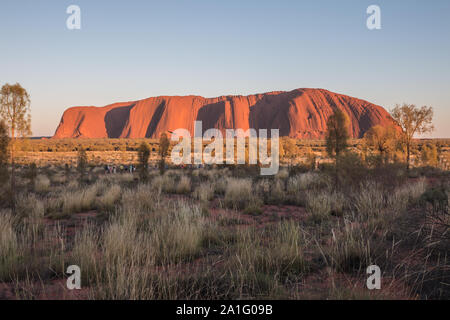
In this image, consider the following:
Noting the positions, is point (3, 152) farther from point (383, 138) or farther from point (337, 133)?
point (383, 138)

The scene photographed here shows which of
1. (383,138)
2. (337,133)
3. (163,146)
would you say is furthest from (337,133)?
(163,146)

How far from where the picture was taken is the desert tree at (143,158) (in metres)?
13.2

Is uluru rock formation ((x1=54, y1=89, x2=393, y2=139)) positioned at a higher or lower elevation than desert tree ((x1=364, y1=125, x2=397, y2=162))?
higher

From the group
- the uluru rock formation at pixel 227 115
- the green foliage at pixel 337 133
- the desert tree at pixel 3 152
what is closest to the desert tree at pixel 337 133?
the green foliage at pixel 337 133

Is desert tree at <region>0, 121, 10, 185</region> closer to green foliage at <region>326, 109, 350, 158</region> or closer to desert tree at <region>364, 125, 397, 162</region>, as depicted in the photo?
green foliage at <region>326, 109, 350, 158</region>

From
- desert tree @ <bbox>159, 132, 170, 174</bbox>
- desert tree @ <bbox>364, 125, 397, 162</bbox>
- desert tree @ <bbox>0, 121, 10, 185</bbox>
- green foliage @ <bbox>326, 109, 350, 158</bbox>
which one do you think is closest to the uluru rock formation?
desert tree @ <bbox>364, 125, 397, 162</bbox>

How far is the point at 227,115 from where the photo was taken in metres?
114

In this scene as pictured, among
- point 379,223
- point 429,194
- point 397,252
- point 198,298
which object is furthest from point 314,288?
point 429,194

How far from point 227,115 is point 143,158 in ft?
338

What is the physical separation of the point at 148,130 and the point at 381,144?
117 m

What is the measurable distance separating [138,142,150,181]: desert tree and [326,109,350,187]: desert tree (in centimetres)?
888

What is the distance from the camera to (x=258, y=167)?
62.7 feet

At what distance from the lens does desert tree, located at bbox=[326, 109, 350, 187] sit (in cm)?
1083

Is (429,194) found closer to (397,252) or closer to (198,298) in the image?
(397,252)
